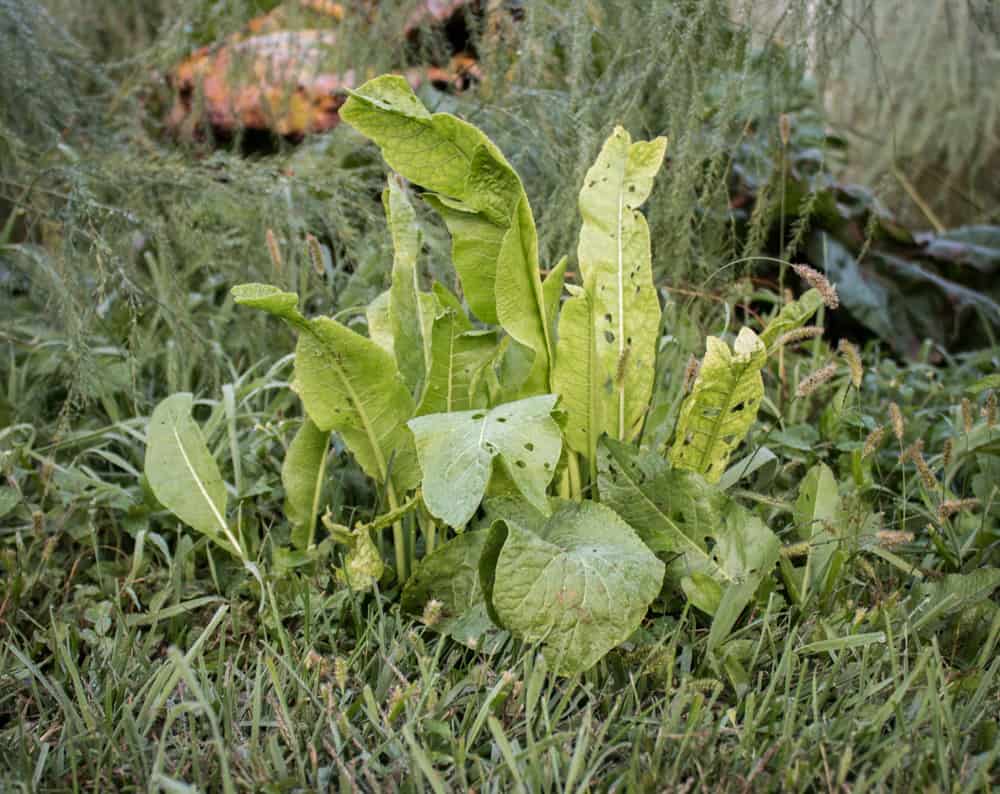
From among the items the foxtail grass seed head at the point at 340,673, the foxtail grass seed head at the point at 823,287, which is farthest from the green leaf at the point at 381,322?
the foxtail grass seed head at the point at 823,287

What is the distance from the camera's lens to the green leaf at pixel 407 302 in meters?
1.38

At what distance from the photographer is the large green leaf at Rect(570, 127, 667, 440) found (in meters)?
1.36

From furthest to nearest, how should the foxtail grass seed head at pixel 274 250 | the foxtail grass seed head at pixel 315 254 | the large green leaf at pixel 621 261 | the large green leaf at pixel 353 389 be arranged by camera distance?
1. the foxtail grass seed head at pixel 274 250
2. the foxtail grass seed head at pixel 315 254
3. the large green leaf at pixel 621 261
4. the large green leaf at pixel 353 389

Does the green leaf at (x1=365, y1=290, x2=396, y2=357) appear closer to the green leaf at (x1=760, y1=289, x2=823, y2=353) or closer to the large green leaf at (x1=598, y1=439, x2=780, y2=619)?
the large green leaf at (x1=598, y1=439, x2=780, y2=619)

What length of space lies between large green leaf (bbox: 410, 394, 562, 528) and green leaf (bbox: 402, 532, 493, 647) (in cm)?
20

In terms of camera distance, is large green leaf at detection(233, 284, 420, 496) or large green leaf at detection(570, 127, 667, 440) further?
large green leaf at detection(570, 127, 667, 440)

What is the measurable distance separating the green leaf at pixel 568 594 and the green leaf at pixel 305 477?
404 millimetres

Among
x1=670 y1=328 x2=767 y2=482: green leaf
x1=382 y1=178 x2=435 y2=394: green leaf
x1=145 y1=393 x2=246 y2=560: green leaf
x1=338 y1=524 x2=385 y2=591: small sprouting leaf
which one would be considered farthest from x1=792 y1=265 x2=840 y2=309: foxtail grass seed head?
x1=145 y1=393 x2=246 y2=560: green leaf

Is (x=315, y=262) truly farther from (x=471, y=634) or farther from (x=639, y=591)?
(x=639, y=591)

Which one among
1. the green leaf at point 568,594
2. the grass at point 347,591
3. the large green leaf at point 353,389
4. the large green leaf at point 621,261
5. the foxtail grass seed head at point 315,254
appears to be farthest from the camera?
the foxtail grass seed head at point 315,254

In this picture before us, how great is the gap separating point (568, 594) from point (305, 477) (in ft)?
1.74

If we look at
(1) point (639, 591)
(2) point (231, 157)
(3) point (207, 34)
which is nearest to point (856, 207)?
(2) point (231, 157)

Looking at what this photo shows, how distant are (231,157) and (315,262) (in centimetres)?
59

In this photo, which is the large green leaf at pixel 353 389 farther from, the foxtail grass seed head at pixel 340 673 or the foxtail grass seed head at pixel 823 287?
the foxtail grass seed head at pixel 823 287
